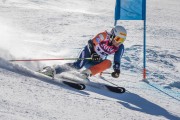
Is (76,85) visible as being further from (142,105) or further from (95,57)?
(95,57)

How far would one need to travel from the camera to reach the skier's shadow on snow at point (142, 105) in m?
5.60

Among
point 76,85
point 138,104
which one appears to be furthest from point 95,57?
point 138,104

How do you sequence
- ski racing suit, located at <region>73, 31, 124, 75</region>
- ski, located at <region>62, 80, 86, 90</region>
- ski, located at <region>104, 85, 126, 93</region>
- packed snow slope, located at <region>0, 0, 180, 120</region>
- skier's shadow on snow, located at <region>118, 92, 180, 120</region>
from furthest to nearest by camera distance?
ski racing suit, located at <region>73, 31, 124, 75</region> < ski, located at <region>104, 85, 126, 93</region> < ski, located at <region>62, 80, 86, 90</region> < skier's shadow on snow, located at <region>118, 92, 180, 120</region> < packed snow slope, located at <region>0, 0, 180, 120</region>

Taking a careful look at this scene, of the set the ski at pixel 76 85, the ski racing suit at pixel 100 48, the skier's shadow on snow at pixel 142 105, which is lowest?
the skier's shadow on snow at pixel 142 105

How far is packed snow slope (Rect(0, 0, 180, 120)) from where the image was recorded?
4727 millimetres

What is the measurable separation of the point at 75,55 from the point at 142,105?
3.16m

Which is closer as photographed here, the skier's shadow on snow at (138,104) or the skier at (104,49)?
the skier's shadow on snow at (138,104)

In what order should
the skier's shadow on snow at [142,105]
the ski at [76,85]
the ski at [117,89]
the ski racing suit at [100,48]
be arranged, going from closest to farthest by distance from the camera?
the skier's shadow on snow at [142,105] → the ski at [76,85] → the ski at [117,89] → the ski racing suit at [100,48]

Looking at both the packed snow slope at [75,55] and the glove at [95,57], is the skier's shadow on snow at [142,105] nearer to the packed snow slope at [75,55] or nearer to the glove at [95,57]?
the packed snow slope at [75,55]

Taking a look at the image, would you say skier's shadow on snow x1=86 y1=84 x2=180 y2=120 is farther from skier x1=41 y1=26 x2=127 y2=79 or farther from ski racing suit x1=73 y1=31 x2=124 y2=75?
ski racing suit x1=73 y1=31 x2=124 y2=75

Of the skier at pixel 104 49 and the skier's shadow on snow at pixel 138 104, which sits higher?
the skier at pixel 104 49

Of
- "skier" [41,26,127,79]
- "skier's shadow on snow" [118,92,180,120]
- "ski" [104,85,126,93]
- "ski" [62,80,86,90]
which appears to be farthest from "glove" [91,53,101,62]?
"ski" [62,80,86,90]

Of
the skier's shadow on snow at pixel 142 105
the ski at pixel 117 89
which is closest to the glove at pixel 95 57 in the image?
the ski at pixel 117 89

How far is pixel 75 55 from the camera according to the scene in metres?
8.70
